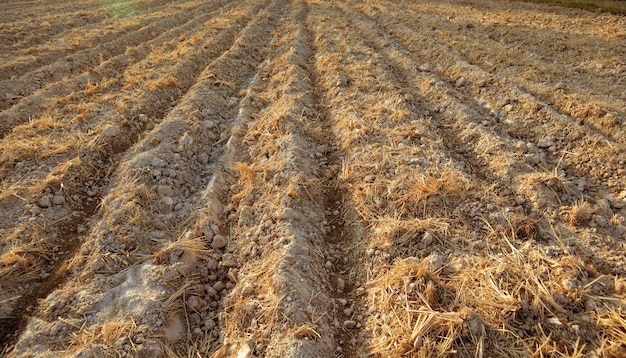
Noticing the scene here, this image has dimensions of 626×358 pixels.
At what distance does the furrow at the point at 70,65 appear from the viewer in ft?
24.4

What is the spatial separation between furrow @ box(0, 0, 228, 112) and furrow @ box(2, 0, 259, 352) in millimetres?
2480

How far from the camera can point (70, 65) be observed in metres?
8.88

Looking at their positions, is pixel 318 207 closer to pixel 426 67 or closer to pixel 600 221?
pixel 600 221

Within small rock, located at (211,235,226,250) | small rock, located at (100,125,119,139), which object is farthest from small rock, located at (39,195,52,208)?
small rock, located at (211,235,226,250)

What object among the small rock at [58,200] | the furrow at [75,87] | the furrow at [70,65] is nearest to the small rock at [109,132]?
the small rock at [58,200]

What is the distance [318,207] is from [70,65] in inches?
325

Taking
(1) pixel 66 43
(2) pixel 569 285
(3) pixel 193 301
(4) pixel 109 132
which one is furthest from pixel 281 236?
(1) pixel 66 43

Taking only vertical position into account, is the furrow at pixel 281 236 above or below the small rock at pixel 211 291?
above

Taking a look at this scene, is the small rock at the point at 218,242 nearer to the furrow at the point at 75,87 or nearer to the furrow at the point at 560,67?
the furrow at the point at 75,87

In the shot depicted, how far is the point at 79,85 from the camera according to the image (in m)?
A: 7.79

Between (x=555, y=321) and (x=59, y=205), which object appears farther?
(x=59, y=205)

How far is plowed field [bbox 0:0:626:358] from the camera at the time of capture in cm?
310

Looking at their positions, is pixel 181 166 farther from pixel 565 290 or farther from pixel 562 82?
pixel 562 82

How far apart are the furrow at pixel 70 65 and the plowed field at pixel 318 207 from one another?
6 cm
